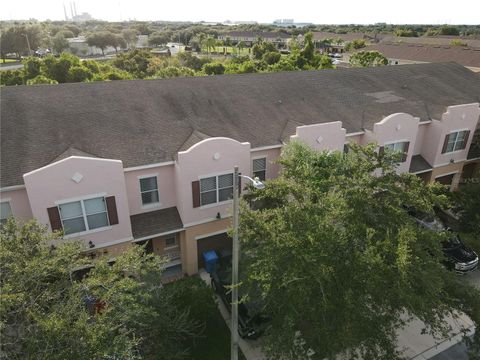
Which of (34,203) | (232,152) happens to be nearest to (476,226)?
(232,152)

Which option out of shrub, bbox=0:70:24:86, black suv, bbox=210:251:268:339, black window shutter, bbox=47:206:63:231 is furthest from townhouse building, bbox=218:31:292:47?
black window shutter, bbox=47:206:63:231

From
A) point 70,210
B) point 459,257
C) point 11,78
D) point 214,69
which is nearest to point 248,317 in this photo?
point 70,210

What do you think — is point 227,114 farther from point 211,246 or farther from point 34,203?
point 34,203

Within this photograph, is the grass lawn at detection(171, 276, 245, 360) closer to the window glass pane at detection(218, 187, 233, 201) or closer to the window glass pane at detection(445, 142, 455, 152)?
the window glass pane at detection(218, 187, 233, 201)

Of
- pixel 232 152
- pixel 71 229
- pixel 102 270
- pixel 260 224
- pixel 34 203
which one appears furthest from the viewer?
pixel 232 152

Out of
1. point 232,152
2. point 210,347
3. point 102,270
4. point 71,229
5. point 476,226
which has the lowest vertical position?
point 210,347

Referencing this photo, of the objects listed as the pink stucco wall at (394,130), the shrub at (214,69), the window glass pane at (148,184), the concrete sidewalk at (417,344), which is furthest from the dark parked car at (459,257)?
the shrub at (214,69)
